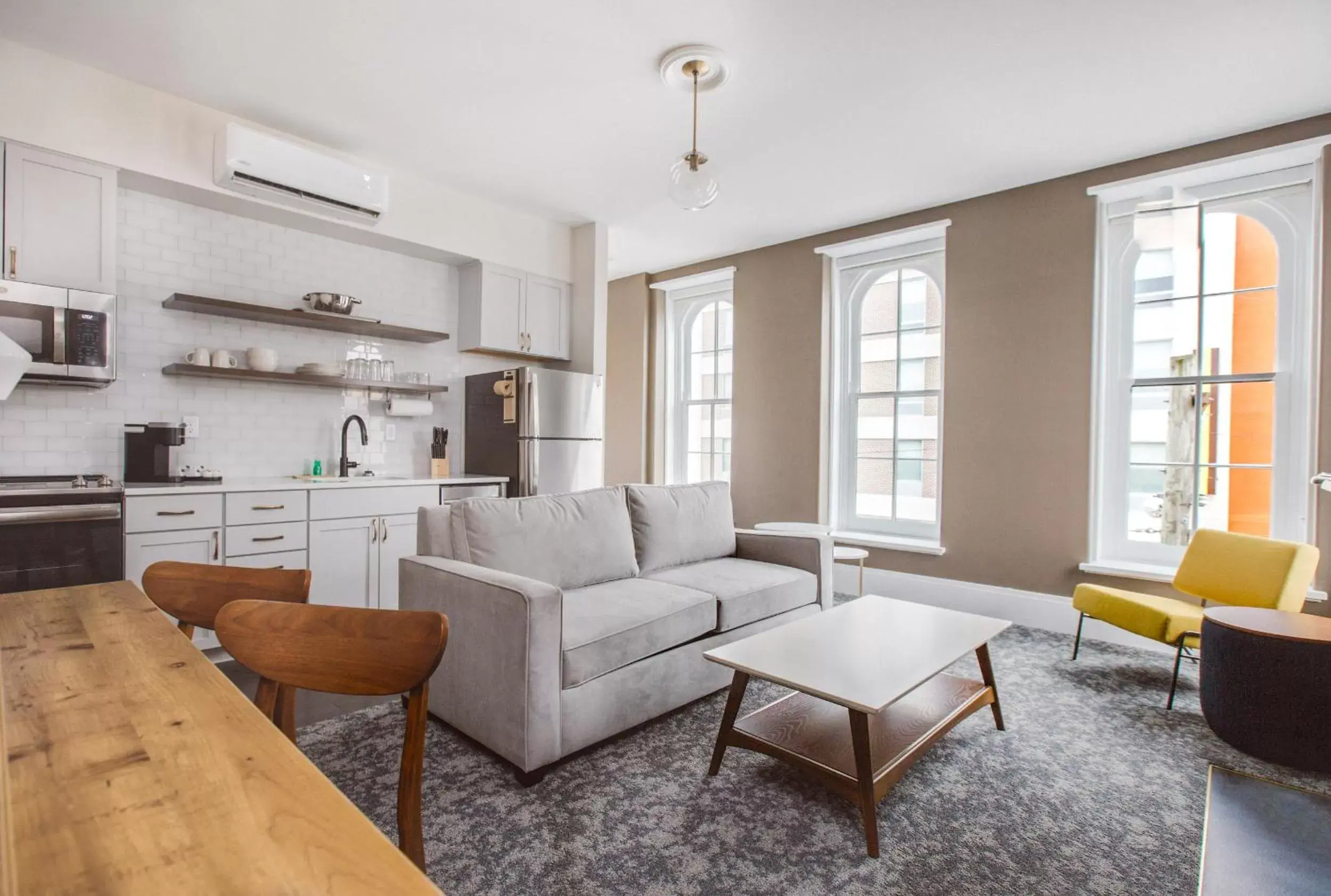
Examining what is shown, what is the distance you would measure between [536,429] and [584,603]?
2.10 meters

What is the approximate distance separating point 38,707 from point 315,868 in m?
0.67

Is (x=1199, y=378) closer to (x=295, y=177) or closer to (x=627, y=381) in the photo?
(x=627, y=381)

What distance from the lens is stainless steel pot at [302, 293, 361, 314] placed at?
394 cm

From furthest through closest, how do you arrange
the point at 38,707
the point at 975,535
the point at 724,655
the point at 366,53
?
the point at 975,535, the point at 366,53, the point at 724,655, the point at 38,707

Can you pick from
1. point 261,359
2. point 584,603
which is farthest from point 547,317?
point 584,603

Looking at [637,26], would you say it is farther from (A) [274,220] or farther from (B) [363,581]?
(B) [363,581]

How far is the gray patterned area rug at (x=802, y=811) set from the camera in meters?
1.70

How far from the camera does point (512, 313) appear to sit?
4.83 meters

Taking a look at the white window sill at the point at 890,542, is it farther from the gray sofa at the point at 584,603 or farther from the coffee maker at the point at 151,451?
the coffee maker at the point at 151,451

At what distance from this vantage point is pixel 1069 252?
13.2ft

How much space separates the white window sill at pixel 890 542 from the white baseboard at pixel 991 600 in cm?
18

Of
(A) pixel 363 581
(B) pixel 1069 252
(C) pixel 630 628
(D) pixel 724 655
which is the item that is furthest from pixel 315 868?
(B) pixel 1069 252

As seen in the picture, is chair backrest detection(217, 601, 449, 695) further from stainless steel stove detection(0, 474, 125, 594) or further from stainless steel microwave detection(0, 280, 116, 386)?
stainless steel microwave detection(0, 280, 116, 386)

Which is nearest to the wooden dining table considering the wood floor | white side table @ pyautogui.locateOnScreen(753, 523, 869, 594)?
the wood floor
